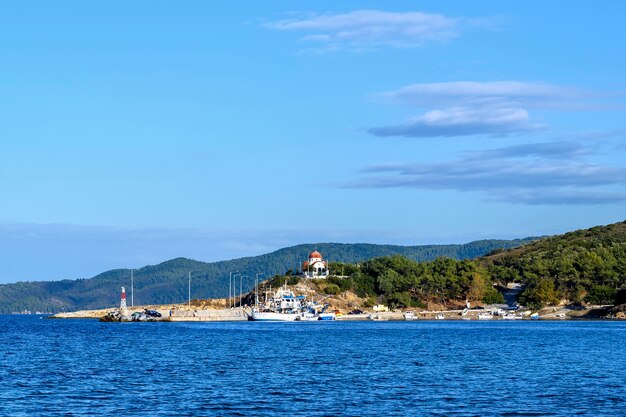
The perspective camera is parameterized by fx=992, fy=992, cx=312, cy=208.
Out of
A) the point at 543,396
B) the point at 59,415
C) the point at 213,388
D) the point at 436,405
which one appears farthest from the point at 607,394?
the point at 59,415

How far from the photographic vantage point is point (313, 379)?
71750mm

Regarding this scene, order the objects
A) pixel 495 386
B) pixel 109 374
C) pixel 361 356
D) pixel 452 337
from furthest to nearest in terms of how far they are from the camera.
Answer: pixel 452 337
pixel 361 356
pixel 109 374
pixel 495 386

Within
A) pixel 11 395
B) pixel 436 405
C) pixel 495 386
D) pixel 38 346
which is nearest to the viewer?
pixel 436 405

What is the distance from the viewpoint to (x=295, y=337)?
458ft

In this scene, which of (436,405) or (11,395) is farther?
(11,395)

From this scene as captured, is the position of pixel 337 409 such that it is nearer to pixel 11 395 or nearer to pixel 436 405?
pixel 436 405

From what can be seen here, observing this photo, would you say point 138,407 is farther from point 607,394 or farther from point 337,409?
point 607,394

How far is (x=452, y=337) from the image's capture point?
139500 millimetres

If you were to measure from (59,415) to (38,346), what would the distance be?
220ft

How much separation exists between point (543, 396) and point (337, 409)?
14323mm

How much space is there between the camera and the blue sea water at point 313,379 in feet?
184

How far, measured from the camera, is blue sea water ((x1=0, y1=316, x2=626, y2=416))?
2211 inches

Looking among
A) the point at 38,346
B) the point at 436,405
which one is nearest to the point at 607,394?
the point at 436,405

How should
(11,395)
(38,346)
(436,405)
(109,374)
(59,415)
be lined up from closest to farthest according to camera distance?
(59,415) < (436,405) < (11,395) < (109,374) < (38,346)
